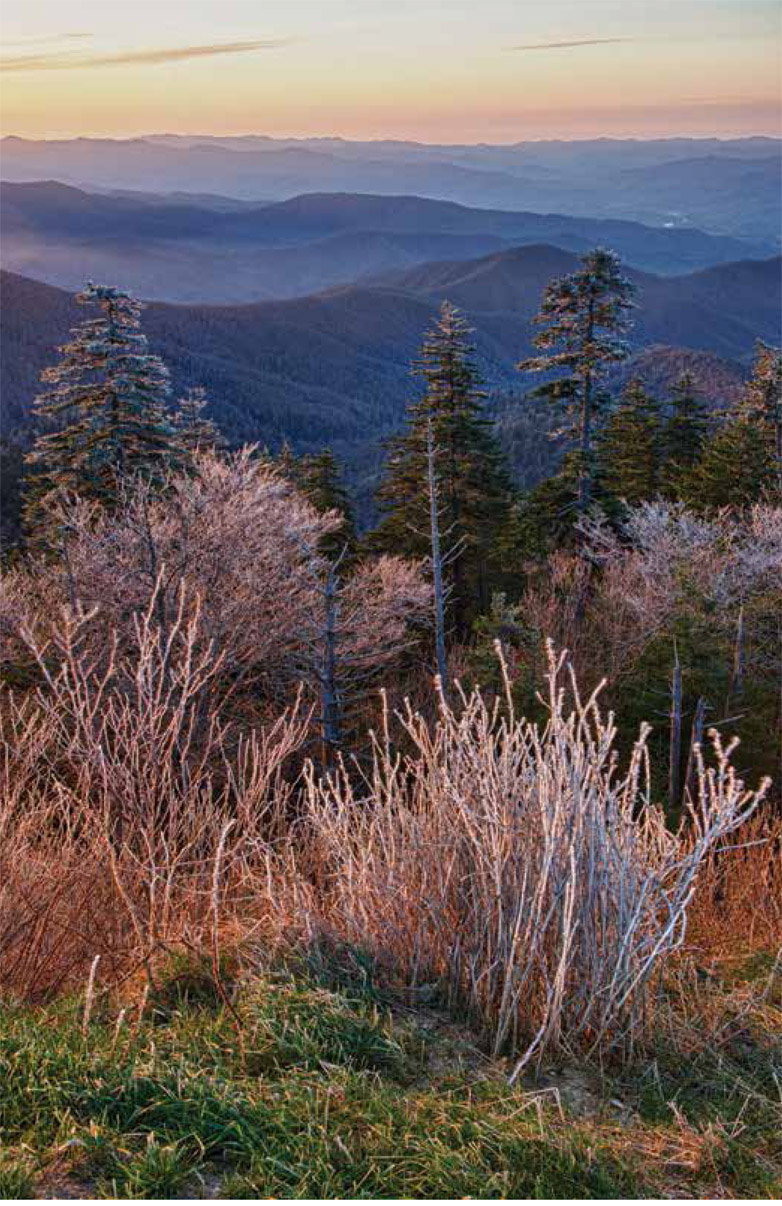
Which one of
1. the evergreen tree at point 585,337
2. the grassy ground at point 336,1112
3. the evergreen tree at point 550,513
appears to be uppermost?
the evergreen tree at point 585,337

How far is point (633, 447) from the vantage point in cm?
3027

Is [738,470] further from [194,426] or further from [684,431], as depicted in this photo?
[194,426]

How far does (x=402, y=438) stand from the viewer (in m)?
26.4

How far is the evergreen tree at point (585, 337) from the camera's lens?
25.2 meters

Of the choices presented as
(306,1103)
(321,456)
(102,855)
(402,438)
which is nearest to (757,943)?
(306,1103)

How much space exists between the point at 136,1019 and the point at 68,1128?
0.78 meters

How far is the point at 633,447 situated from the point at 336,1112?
2939 centimetres

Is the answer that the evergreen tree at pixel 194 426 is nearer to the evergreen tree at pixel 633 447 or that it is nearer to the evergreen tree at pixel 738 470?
the evergreen tree at pixel 633 447

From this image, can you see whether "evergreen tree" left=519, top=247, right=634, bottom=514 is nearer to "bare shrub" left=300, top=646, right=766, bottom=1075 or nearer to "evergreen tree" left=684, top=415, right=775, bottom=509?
"evergreen tree" left=684, top=415, right=775, bottom=509

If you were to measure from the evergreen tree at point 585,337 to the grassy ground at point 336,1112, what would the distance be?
22748 mm

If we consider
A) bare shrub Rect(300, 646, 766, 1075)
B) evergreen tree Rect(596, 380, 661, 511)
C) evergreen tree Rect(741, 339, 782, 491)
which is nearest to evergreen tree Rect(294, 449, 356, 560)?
evergreen tree Rect(596, 380, 661, 511)

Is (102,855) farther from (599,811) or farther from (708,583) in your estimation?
(708,583)

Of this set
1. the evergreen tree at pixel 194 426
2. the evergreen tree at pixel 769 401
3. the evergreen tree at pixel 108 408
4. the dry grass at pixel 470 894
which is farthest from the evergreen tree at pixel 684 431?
the dry grass at pixel 470 894

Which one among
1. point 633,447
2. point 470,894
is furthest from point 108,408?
point 470,894
